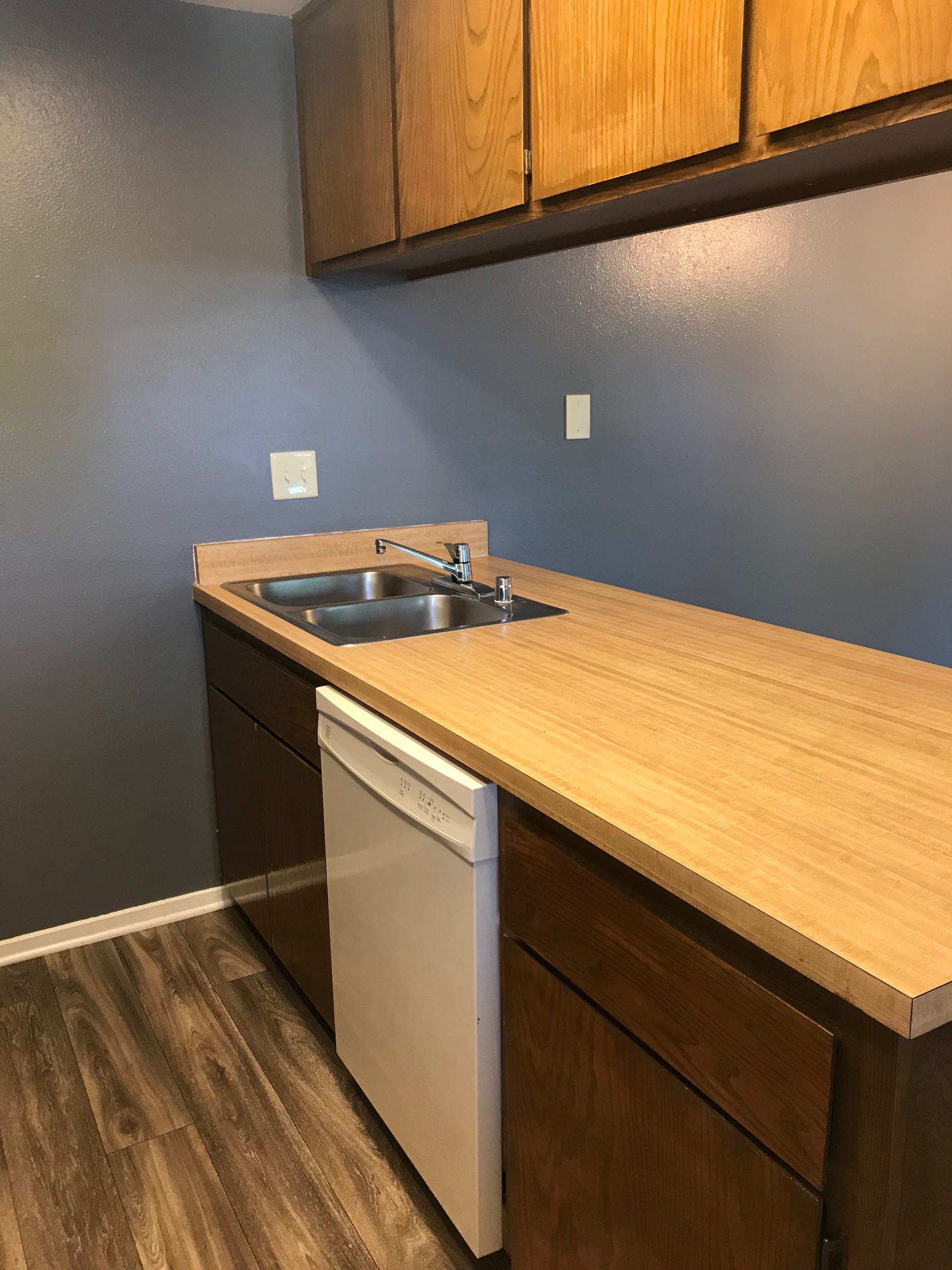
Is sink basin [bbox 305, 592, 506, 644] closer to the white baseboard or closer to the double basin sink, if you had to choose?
the double basin sink

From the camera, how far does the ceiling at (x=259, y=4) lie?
204 cm

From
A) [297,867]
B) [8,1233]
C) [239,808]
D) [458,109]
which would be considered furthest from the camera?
[239,808]

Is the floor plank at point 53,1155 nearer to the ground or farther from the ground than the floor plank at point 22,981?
nearer to the ground

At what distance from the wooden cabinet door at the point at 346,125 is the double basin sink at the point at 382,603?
741 millimetres

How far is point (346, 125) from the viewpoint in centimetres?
201

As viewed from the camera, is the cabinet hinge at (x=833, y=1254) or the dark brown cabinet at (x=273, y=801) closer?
the cabinet hinge at (x=833, y=1254)

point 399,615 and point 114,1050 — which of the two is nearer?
point 114,1050

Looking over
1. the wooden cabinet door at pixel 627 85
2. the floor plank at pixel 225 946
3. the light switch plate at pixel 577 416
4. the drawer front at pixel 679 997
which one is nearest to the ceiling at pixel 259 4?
the wooden cabinet door at pixel 627 85

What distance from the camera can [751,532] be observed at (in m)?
3.02

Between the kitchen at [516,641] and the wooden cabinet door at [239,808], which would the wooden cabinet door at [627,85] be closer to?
the kitchen at [516,641]

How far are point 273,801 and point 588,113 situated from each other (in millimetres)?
1386

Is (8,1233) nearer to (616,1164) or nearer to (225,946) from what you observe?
(225,946)

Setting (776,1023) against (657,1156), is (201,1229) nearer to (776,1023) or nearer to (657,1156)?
(657,1156)

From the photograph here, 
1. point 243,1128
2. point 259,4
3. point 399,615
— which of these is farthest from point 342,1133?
point 259,4
